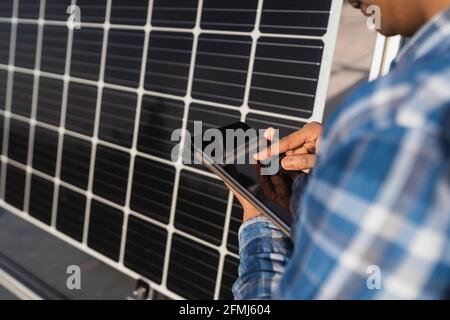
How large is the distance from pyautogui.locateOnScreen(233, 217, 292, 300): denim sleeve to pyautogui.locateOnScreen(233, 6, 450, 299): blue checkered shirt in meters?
0.31

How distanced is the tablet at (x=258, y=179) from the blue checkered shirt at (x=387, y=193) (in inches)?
20.6

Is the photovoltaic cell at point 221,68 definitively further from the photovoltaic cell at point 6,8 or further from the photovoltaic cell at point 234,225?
the photovoltaic cell at point 6,8

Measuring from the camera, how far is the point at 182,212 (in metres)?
2.19

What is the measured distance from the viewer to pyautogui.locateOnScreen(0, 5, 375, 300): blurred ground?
1674mm

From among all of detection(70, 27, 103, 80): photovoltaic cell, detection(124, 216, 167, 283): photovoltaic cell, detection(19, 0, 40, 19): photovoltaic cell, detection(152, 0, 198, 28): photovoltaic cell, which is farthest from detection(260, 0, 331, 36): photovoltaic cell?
detection(19, 0, 40, 19): photovoltaic cell

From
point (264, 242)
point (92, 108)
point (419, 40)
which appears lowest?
point (264, 242)

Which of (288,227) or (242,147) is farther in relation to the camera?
(242,147)

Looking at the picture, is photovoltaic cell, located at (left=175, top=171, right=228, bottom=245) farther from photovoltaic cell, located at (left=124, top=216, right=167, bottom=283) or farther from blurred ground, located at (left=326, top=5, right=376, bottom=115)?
blurred ground, located at (left=326, top=5, right=376, bottom=115)

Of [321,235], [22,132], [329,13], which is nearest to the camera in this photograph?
[321,235]

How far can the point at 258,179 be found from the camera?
116 cm

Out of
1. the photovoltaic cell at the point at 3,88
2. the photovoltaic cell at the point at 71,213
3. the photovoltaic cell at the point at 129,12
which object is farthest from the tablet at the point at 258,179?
the photovoltaic cell at the point at 3,88
